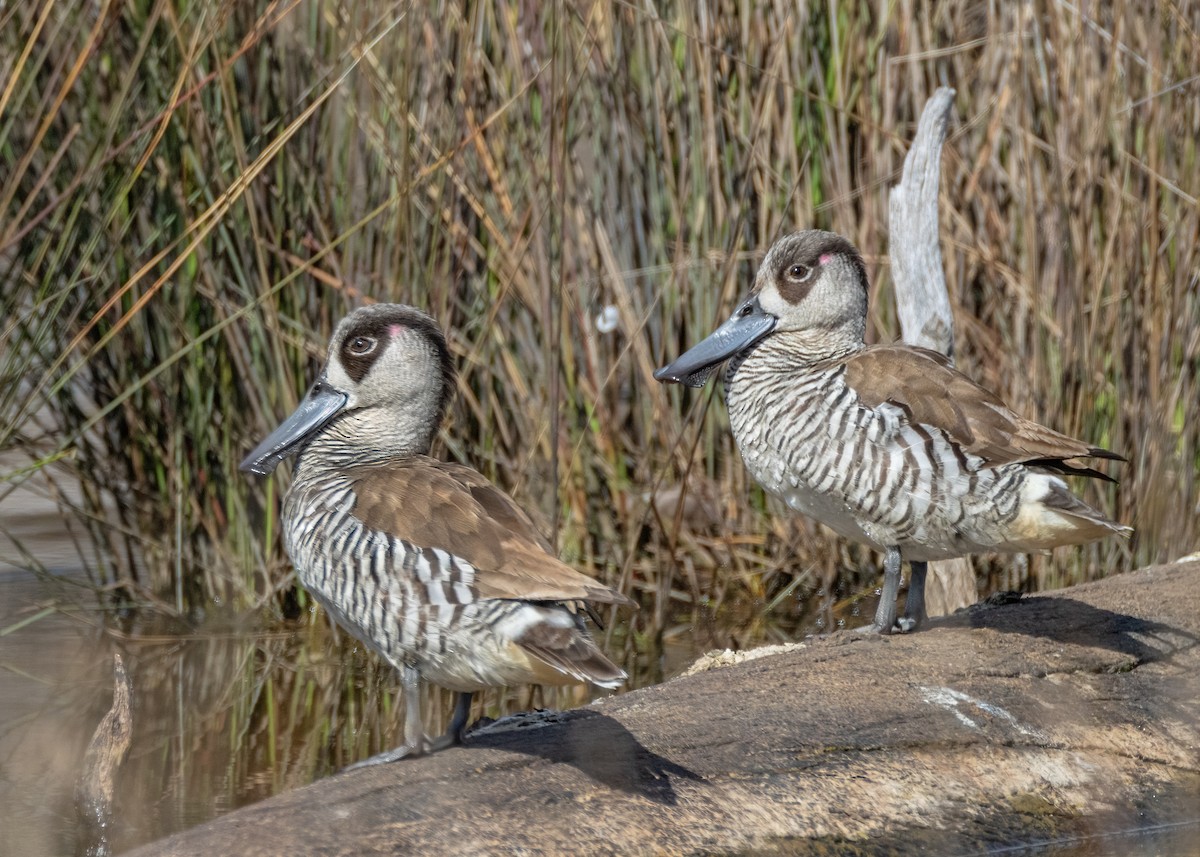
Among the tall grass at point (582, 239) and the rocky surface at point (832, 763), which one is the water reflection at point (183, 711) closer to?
the tall grass at point (582, 239)

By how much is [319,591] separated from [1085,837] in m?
1.72

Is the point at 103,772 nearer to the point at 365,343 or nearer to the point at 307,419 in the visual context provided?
the point at 307,419

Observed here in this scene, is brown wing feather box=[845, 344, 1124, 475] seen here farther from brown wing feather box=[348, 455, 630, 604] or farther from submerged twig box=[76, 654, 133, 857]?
submerged twig box=[76, 654, 133, 857]

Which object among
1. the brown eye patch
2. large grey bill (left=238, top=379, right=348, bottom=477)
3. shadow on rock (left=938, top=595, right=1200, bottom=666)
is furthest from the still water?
the brown eye patch

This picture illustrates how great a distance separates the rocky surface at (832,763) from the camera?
2.92 meters

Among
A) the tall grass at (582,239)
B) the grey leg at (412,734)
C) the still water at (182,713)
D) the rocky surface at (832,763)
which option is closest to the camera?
the rocky surface at (832,763)

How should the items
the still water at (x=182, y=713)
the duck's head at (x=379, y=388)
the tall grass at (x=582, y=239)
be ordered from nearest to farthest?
the duck's head at (x=379, y=388) < the still water at (x=182, y=713) < the tall grass at (x=582, y=239)

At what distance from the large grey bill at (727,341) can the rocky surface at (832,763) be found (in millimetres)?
1019

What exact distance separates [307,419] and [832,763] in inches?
58.7

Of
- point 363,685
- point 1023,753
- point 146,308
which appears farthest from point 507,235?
point 1023,753

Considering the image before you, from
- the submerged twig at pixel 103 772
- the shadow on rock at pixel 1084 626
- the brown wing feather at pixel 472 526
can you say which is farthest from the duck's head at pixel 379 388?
the shadow on rock at pixel 1084 626

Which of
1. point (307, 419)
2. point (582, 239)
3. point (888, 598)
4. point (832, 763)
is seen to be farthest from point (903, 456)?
point (582, 239)

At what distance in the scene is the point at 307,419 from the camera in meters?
3.87

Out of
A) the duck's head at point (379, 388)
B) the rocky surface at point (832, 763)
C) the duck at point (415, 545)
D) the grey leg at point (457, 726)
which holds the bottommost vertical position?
the rocky surface at point (832, 763)
